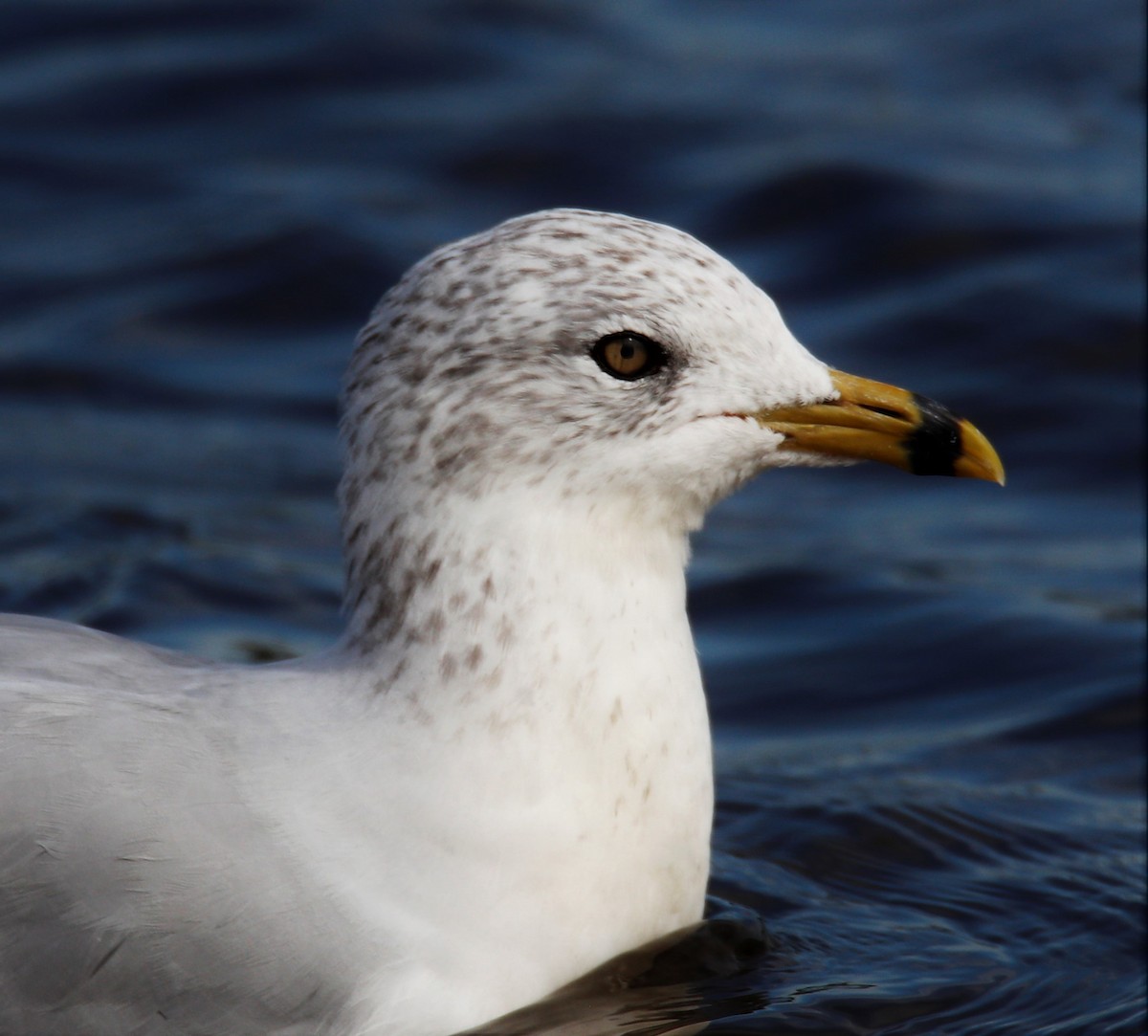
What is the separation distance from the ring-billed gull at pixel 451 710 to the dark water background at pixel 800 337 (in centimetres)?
42

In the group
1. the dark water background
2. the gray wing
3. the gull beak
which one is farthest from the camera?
the dark water background

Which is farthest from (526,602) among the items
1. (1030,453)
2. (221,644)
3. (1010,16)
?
(1010,16)

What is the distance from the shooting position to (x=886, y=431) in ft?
14.3

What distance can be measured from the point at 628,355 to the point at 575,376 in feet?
0.36

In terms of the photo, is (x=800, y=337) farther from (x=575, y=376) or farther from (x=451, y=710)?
(x=451, y=710)

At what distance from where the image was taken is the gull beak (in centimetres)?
430

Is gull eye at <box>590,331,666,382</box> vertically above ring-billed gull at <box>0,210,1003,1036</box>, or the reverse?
gull eye at <box>590,331,666,382</box>

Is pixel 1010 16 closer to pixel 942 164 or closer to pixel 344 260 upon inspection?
pixel 942 164

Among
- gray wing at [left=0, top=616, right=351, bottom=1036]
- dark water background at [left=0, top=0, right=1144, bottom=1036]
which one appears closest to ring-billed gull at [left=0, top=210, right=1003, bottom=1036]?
gray wing at [left=0, top=616, right=351, bottom=1036]

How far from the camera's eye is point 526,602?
4.15m

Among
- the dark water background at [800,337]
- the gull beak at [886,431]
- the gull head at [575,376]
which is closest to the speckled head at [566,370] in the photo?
the gull head at [575,376]

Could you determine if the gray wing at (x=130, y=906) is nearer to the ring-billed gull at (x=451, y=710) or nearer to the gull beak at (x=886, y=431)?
the ring-billed gull at (x=451, y=710)

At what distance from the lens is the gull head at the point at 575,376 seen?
4.11 meters

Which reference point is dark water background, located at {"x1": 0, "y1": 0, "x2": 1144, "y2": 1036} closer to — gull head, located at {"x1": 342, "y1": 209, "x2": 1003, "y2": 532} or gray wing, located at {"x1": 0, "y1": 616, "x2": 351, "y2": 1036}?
gray wing, located at {"x1": 0, "y1": 616, "x2": 351, "y2": 1036}
